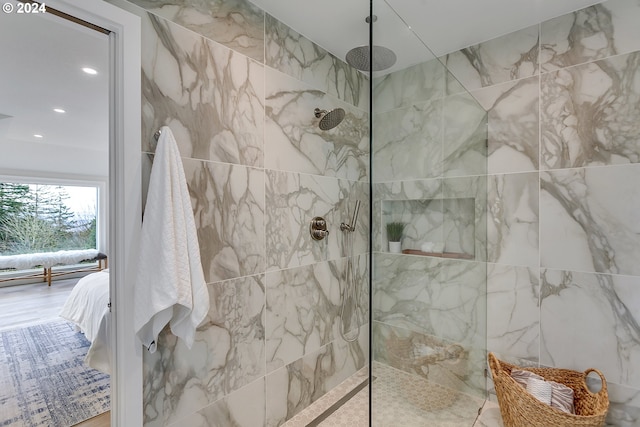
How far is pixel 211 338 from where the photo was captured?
52.0 inches

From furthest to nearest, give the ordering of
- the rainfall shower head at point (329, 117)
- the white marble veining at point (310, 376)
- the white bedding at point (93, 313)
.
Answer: the rainfall shower head at point (329, 117) < the white marble veining at point (310, 376) < the white bedding at point (93, 313)

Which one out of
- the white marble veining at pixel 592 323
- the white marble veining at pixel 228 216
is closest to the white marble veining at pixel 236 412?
the white marble veining at pixel 228 216

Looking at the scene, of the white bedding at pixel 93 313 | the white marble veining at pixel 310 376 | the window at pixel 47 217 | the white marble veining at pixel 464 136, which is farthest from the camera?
the white marble veining at pixel 310 376

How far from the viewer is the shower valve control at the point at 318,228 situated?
182 cm

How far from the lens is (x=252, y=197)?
1.49 m

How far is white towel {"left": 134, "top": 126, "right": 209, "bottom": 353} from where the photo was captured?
105 cm

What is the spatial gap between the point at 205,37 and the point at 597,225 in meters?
2.03

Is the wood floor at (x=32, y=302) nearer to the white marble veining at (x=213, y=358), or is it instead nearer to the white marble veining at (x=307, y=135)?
the white marble veining at (x=213, y=358)

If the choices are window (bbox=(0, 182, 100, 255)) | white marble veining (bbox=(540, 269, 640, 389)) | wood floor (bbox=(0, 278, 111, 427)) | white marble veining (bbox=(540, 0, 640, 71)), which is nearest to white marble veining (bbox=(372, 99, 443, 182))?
white marble veining (bbox=(540, 0, 640, 71))

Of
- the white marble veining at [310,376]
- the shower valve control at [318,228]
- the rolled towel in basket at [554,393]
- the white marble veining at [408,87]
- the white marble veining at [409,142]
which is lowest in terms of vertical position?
the white marble veining at [310,376]

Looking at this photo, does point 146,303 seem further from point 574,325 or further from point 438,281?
point 574,325

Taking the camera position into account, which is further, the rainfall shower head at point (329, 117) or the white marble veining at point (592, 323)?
the rainfall shower head at point (329, 117)

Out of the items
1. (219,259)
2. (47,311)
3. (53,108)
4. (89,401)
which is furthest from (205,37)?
(89,401)

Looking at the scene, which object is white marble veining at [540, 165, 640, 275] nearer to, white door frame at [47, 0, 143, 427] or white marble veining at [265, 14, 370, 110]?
white marble veining at [265, 14, 370, 110]
